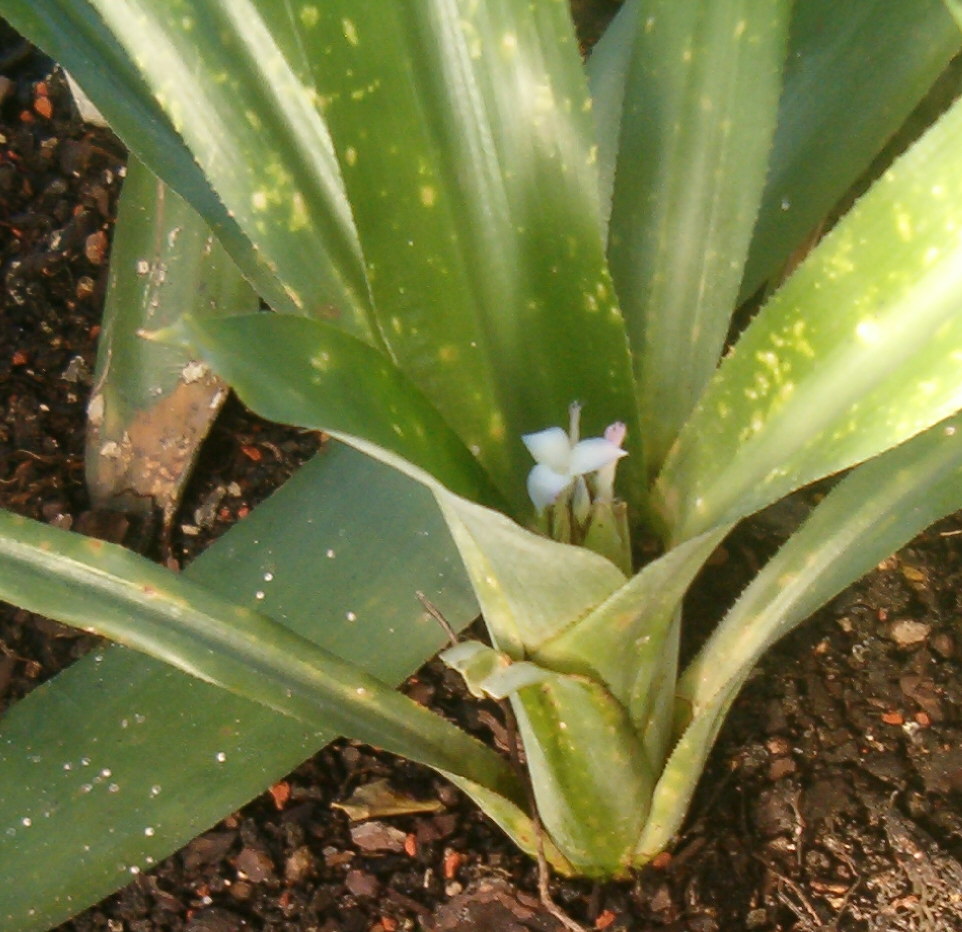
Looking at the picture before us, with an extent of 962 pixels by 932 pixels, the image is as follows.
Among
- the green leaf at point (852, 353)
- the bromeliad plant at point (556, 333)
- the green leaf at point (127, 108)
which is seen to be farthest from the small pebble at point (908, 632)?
the green leaf at point (127, 108)

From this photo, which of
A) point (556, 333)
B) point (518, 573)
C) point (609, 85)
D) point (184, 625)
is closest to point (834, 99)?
point (609, 85)

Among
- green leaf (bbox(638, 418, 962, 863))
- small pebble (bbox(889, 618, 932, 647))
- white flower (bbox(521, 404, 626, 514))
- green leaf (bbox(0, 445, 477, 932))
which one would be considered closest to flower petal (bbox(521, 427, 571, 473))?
white flower (bbox(521, 404, 626, 514))

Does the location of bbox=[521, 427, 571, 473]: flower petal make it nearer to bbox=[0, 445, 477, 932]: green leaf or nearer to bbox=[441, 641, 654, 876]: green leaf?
bbox=[441, 641, 654, 876]: green leaf

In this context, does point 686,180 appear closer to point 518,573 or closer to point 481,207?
point 481,207

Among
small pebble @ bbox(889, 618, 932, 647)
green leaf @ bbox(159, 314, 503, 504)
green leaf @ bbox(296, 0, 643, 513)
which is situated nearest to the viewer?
green leaf @ bbox(159, 314, 503, 504)

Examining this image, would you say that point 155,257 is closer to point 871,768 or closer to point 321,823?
point 321,823

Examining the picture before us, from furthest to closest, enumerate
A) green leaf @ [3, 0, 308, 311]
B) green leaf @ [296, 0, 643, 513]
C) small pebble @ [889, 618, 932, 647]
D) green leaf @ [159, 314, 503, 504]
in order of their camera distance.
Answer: small pebble @ [889, 618, 932, 647]
green leaf @ [3, 0, 308, 311]
green leaf @ [296, 0, 643, 513]
green leaf @ [159, 314, 503, 504]

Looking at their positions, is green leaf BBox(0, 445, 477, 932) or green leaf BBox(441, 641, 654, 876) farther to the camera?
green leaf BBox(0, 445, 477, 932)

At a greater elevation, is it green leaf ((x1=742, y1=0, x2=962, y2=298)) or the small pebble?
green leaf ((x1=742, y1=0, x2=962, y2=298))
